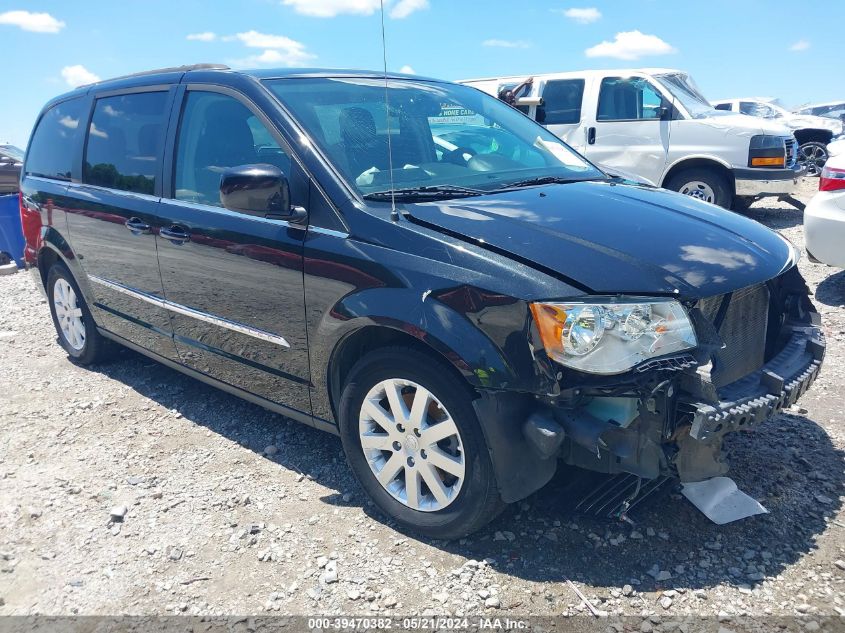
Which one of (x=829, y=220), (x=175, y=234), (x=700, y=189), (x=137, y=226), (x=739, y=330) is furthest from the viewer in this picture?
(x=700, y=189)

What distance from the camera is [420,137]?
3.41 metres

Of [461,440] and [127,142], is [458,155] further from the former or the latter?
[127,142]

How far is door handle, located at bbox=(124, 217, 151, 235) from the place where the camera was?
3.76 m

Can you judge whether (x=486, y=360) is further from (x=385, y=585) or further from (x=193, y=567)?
(x=193, y=567)

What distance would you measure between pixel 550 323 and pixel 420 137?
60.7 inches

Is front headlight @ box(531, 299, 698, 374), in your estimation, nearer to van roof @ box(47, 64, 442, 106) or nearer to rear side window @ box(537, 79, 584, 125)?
van roof @ box(47, 64, 442, 106)

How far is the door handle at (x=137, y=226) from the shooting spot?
3.76 m

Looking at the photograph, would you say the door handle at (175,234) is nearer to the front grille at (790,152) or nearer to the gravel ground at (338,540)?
the gravel ground at (338,540)

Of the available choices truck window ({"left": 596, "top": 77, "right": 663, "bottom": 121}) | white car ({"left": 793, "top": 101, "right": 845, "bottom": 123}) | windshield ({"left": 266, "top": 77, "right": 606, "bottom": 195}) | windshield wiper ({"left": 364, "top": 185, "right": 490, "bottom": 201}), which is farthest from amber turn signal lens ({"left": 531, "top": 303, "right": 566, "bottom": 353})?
white car ({"left": 793, "top": 101, "right": 845, "bottom": 123})

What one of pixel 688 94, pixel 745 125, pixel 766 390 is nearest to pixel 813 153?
pixel 688 94

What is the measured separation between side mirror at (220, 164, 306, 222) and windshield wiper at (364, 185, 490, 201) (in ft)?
1.15

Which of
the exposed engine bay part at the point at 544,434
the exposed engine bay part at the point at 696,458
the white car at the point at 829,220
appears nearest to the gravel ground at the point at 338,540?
the exposed engine bay part at the point at 696,458

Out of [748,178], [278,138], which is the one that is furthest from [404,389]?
[748,178]

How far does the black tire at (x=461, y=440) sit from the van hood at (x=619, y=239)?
0.53 metres
